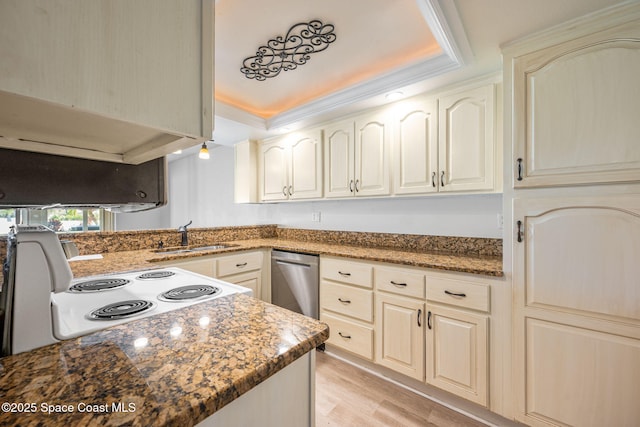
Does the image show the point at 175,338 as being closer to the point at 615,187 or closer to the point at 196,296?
the point at 196,296

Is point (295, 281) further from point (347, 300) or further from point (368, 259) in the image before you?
point (368, 259)

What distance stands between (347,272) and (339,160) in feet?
3.51

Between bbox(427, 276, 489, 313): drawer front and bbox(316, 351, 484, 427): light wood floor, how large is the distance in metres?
0.68

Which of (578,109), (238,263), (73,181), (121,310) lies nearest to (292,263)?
(238,263)

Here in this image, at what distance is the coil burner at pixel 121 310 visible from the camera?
788 millimetres

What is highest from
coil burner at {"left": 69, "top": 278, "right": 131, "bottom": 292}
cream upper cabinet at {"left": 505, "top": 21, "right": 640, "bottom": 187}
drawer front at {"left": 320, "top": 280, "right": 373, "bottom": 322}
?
cream upper cabinet at {"left": 505, "top": 21, "right": 640, "bottom": 187}

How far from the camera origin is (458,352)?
1603mm

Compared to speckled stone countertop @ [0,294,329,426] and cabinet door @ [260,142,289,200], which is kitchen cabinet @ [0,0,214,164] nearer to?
speckled stone countertop @ [0,294,329,426]

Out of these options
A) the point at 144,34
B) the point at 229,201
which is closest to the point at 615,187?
the point at 144,34

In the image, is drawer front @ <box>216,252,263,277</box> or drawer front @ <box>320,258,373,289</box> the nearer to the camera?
drawer front @ <box>320,258,373,289</box>

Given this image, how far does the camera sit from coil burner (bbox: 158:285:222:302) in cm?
98

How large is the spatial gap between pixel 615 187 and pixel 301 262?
2021 millimetres

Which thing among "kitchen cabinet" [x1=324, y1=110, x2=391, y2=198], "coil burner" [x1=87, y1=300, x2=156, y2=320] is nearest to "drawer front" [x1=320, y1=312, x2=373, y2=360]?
"kitchen cabinet" [x1=324, y1=110, x2=391, y2=198]

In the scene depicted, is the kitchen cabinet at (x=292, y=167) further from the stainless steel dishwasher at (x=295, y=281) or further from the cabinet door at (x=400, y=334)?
the cabinet door at (x=400, y=334)
